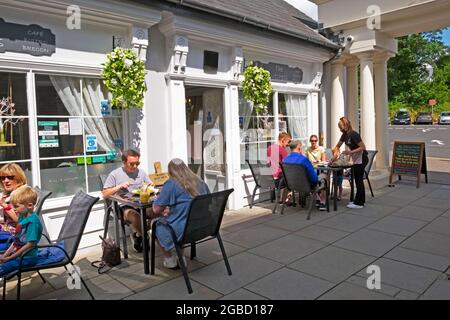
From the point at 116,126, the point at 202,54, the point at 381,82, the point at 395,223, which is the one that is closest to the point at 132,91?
the point at 116,126

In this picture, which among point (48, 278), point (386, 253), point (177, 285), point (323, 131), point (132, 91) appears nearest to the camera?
point (177, 285)

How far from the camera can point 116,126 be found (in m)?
4.96

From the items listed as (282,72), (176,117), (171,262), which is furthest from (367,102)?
(171,262)

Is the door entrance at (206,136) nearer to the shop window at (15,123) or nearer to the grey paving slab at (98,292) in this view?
the shop window at (15,123)

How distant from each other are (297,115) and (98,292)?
19.4ft

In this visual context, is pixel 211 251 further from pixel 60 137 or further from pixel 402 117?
pixel 402 117

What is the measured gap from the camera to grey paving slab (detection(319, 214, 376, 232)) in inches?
204

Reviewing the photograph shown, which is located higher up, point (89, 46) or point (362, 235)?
point (89, 46)

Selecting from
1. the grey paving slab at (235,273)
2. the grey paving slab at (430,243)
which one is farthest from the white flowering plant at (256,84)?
the grey paving slab at (430,243)

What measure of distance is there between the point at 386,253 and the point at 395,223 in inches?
54.1

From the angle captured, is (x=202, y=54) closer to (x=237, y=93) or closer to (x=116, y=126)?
(x=237, y=93)

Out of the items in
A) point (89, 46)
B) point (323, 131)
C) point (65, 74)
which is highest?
point (89, 46)

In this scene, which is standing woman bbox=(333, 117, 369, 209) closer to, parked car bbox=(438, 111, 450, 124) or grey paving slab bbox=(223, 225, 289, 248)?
grey paving slab bbox=(223, 225, 289, 248)

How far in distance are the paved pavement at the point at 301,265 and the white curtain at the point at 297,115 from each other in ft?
8.85
